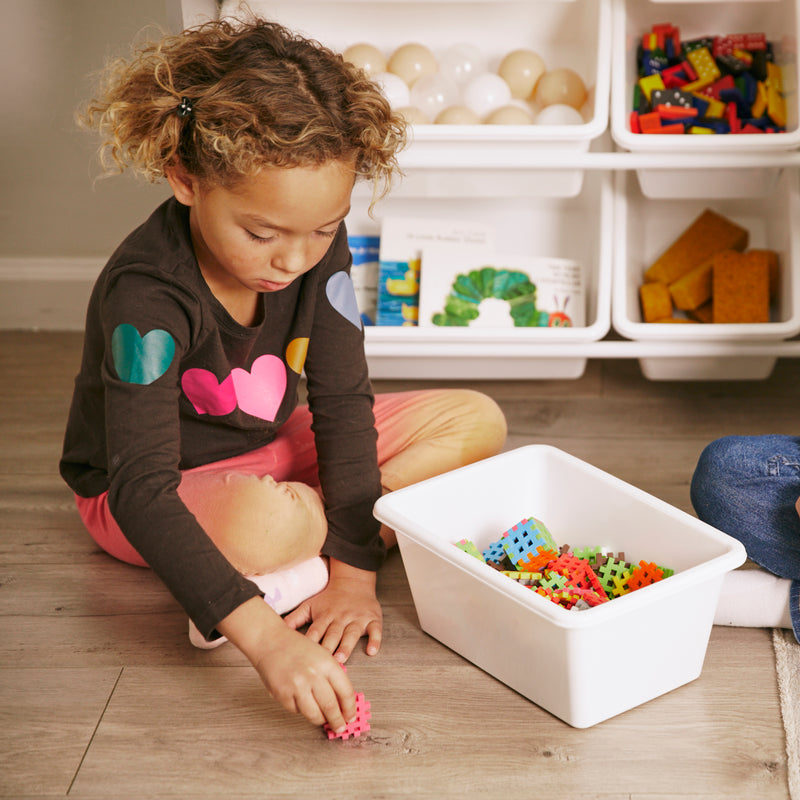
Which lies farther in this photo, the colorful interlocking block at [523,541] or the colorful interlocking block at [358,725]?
the colorful interlocking block at [523,541]

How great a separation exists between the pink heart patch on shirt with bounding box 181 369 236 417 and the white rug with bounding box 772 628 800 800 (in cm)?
64

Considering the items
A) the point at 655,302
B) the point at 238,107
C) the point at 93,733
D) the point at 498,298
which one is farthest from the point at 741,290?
the point at 93,733

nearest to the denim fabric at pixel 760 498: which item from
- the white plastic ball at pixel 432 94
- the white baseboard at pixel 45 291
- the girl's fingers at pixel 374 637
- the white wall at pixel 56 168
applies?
the girl's fingers at pixel 374 637

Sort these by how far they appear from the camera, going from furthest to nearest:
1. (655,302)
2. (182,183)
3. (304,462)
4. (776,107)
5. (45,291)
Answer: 1. (45,291)
2. (655,302)
3. (776,107)
4. (304,462)
5. (182,183)

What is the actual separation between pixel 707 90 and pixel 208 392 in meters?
0.95

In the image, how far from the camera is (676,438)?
1504mm

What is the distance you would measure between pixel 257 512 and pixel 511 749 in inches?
14.1

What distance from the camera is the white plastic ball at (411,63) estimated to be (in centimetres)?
154

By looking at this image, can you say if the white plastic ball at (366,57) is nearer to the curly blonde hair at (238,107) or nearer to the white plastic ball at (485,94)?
the white plastic ball at (485,94)

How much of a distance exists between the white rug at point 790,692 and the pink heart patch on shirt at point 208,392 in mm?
644

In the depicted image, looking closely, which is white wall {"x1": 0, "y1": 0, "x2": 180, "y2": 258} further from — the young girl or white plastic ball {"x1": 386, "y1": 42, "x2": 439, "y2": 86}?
the young girl

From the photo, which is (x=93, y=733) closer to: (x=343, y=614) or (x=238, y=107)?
(x=343, y=614)

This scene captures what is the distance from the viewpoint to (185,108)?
0.90 metres

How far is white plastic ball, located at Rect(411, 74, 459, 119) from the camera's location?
153 cm
